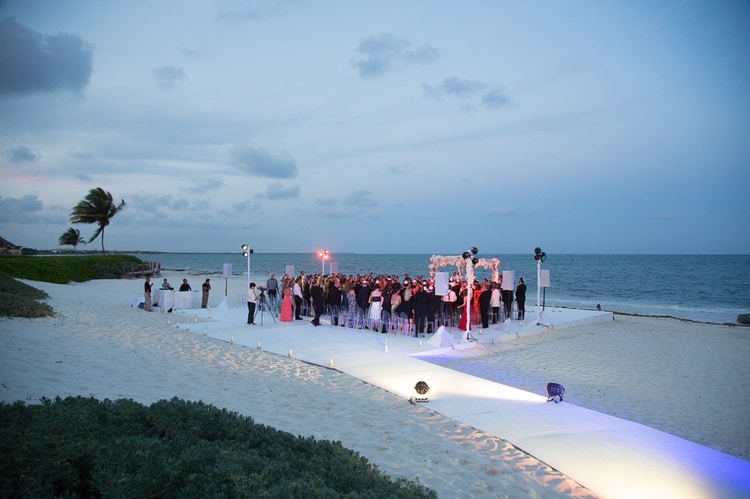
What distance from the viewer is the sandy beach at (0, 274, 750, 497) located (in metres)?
5.45

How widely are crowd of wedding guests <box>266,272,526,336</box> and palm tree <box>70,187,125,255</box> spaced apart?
3857 cm

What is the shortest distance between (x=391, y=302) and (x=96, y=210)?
43.9 m

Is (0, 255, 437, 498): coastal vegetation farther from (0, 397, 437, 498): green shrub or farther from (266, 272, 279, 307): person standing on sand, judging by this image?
(266, 272, 279, 307): person standing on sand

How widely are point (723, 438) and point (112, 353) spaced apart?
1121 cm

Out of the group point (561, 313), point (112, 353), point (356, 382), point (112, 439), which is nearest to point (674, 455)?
point (356, 382)

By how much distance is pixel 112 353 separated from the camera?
1001cm

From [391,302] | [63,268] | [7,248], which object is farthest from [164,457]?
[7,248]

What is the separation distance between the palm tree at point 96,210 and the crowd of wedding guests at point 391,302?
38.6 m

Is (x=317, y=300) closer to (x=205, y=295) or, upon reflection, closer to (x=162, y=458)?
(x=205, y=295)

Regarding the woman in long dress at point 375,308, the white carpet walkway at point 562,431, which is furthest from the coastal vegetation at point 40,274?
the woman in long dress at point 375,308

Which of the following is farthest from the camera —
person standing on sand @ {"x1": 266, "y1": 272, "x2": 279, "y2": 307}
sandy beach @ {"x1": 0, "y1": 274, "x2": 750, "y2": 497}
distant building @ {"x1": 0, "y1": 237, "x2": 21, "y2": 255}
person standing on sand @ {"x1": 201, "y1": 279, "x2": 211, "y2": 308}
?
distant building @ {"x1": 0, "y1": 237, "x2": 21, "y2": 255}

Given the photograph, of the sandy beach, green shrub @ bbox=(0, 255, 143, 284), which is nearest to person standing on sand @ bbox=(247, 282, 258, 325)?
the sandy beach

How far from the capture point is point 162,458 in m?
3.33

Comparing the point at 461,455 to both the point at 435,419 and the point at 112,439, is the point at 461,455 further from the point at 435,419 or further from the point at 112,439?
the point at 112,439
